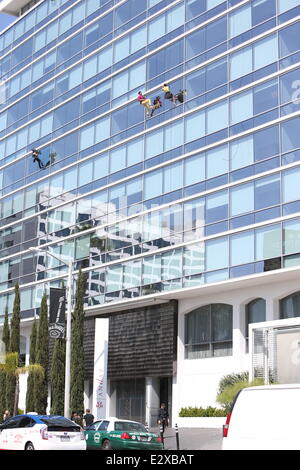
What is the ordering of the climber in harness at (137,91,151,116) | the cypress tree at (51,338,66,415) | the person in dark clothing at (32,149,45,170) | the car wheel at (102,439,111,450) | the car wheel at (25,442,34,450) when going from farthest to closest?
the person in dark clothing at (32,149,45,170)
the climber in harness at (137,91,151,116)
the cypress tree at (51,338,66,415)
the car wheel at (102,439,111,450)
the car wheel at (25,442,34,450)

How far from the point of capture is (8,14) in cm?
6525

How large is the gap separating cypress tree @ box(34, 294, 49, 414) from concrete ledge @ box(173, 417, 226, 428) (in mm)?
9327

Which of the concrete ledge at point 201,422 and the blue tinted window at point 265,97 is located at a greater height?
the blue tinted window at point 265,97

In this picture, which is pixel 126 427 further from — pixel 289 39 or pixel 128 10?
pixel 128 10

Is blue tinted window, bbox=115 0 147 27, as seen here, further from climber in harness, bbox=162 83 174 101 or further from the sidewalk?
the sidewalk

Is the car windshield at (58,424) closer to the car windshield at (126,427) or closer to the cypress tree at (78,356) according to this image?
the car windshield at (126,427)

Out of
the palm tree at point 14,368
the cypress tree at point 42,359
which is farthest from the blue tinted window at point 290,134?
the palm tree at point 14,368

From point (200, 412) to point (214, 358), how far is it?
3.05 meters

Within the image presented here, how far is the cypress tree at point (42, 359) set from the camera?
141ft

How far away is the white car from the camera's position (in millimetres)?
21953

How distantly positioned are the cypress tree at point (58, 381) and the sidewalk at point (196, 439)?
7258 millimetres

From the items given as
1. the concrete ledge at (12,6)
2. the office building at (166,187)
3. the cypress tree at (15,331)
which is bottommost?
the cypress tree at (15,331)

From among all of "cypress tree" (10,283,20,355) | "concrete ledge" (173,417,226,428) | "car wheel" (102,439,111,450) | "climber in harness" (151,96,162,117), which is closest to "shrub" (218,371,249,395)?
"concrete ledge" (173,417,226,428)
